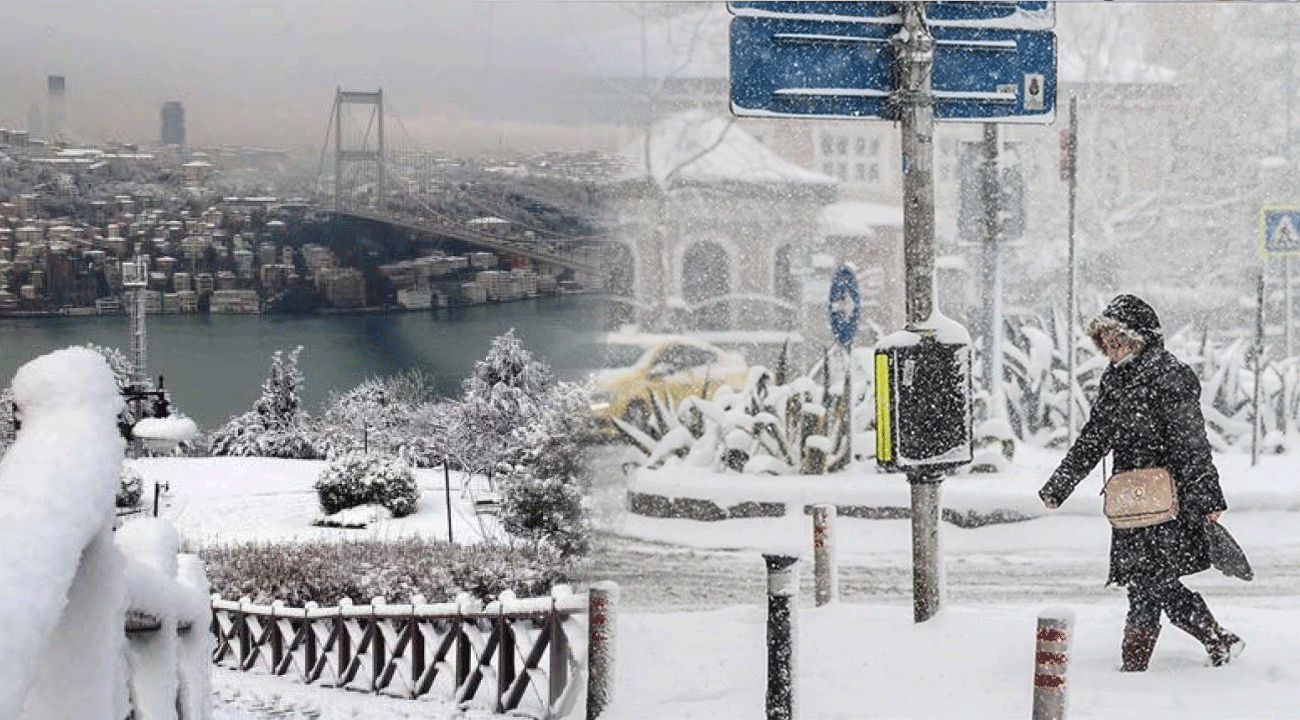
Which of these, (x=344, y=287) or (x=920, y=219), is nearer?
(x=920, y=219)

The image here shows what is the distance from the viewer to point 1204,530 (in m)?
2.60

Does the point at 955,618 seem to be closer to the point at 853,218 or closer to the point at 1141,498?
the point at 1141,498

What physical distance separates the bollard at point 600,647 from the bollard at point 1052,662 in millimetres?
685

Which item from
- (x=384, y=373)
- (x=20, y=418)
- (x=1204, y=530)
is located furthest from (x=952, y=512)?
(x=384, y=373)

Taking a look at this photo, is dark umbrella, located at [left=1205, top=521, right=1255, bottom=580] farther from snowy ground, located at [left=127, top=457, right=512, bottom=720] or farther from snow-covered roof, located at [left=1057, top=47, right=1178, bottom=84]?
snowy ground, located at [left=127, top=457, right=512, bottom=720]

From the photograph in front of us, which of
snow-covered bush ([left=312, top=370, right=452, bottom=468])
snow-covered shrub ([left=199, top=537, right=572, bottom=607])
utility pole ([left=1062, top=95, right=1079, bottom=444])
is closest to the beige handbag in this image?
utility pole ([left=1062, top=95, right=1079, bottom=444])

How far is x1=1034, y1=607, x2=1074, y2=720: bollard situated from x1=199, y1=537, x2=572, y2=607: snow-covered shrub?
30.7 ft

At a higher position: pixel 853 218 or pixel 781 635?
pixel 853 218

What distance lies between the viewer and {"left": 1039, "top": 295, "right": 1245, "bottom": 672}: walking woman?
Result: 2588 millimetres

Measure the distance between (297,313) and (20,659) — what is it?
580 inches

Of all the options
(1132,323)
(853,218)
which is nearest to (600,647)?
(1132,323)

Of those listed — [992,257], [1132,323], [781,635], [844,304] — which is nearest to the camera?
[781,635]

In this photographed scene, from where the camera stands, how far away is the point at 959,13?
107 inches

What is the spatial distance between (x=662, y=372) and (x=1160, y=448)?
272 cm
